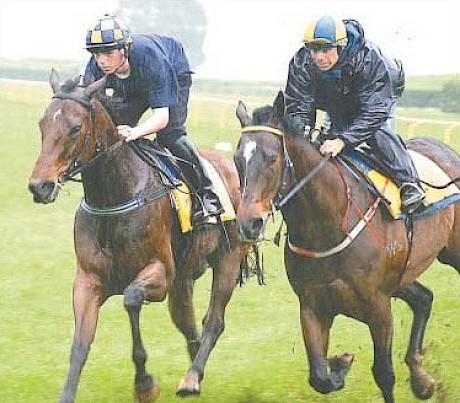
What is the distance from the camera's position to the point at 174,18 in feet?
283

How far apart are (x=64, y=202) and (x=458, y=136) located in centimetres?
1285

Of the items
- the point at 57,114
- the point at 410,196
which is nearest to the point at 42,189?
the point at 57,114

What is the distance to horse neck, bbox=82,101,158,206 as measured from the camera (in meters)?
6.98

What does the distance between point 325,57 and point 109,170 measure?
1695mm

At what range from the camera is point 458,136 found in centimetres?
3017

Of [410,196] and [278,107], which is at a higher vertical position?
[278,107]

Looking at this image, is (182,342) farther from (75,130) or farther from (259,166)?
(259,166)

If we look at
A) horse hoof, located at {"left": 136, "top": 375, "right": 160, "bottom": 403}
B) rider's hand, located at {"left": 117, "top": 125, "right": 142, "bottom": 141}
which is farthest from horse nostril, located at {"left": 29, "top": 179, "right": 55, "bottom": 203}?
horse hoof, located at {"left": 136, "top": 375, "right": 160, "bottom": 403}

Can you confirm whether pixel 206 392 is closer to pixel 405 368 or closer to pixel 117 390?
pixel 117 390

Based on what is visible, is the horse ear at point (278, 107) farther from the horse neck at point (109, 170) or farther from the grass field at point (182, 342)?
the grass field at point (182, 342)

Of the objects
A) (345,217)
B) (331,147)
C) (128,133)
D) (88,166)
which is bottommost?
(345,217)

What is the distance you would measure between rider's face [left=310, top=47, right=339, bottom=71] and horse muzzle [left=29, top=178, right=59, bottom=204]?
6.46ft

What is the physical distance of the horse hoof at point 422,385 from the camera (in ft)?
27.3

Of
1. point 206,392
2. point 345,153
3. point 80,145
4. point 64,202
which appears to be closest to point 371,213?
point 345,153
